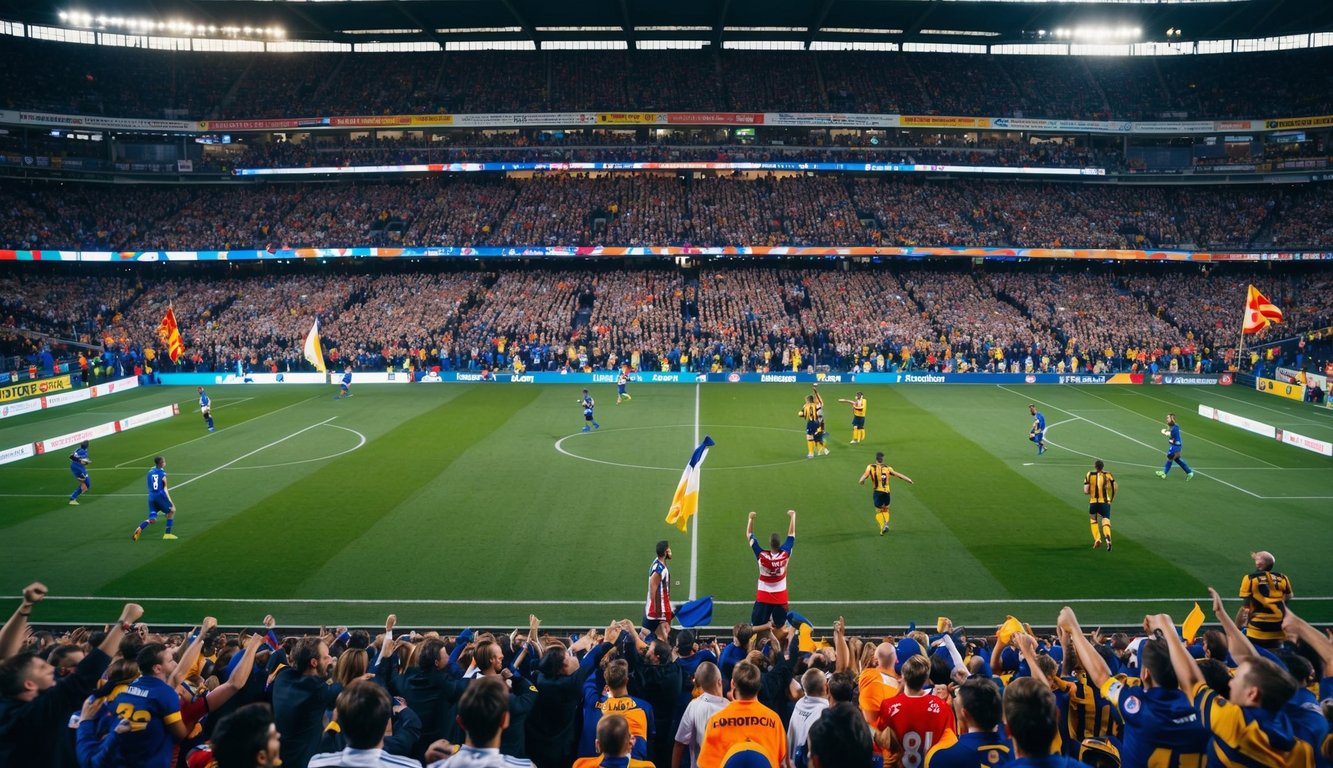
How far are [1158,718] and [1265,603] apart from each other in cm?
618

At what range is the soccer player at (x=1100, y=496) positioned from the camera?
18484mm

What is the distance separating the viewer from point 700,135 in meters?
62.7

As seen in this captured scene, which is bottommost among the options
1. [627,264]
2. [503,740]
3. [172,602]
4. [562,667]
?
[172,602]

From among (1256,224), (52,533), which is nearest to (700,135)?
(1256,224)

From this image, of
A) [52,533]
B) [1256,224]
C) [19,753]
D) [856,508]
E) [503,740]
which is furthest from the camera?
[1256,224]

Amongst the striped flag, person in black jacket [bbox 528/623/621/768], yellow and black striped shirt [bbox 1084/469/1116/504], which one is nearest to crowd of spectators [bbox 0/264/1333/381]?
yellow and black striped shirt [bbox 1084/469/1116/504]

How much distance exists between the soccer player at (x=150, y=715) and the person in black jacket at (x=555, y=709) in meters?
2.75

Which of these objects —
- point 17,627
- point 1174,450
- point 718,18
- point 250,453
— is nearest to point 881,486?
point 1174,450

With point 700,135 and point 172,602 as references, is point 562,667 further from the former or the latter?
point 700,135

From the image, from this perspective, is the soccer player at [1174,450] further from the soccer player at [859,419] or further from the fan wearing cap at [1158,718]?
the fan wearing cap at [1158,718]

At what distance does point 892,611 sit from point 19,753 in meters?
13.3

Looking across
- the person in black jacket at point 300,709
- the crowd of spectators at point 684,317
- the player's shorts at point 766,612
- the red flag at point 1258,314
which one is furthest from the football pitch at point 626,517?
the crowd of spectators at point 684,317

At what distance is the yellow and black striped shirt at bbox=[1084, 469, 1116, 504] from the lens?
727 inches

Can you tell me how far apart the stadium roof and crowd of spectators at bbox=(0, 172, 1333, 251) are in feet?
37.1
